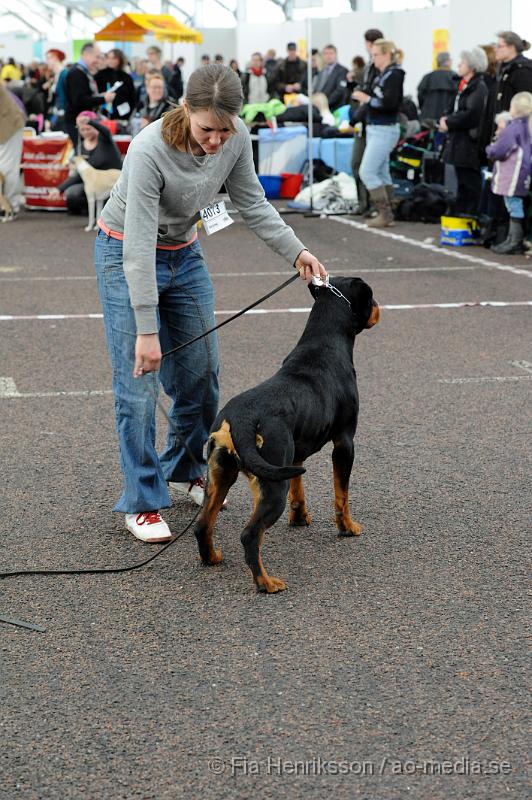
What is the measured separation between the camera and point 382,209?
14.2 meters

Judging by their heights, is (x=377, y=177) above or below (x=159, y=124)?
below

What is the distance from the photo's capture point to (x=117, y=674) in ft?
10.7

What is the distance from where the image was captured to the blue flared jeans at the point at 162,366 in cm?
416

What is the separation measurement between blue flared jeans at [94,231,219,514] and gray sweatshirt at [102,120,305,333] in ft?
0.48

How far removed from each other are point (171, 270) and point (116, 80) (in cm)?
1395

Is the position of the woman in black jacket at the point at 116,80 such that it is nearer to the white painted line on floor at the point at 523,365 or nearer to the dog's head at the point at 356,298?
the white painted line on floor at the point at 523,365

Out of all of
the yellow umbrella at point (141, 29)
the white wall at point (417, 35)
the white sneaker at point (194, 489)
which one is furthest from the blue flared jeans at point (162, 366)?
the white wall at point (417, 35)

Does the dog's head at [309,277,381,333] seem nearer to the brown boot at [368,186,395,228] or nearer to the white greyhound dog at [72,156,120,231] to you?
the brown boot at [368,186,395,228]

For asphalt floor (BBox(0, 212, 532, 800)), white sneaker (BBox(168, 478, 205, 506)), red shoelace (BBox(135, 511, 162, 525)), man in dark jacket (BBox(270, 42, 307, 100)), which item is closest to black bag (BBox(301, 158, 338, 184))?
man in dark jacket (BBox(270, 42, 307, 100))

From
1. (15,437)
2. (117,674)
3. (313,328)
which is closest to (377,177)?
(15,437)

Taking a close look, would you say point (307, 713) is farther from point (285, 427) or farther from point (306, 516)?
point (306, 516)

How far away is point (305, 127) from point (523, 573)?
48.9 ft

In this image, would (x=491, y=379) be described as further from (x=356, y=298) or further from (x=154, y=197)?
(x=154, y=197)

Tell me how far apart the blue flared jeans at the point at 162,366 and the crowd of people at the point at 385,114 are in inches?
222
